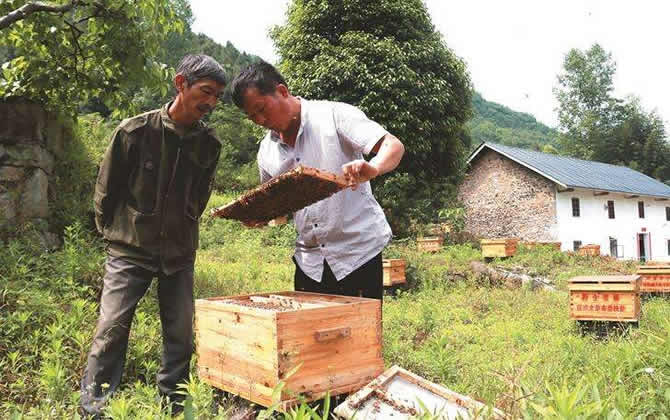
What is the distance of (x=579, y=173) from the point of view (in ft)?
87.5

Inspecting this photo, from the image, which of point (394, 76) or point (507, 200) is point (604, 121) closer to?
point (507, 200)

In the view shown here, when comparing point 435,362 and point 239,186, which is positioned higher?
point 239,186

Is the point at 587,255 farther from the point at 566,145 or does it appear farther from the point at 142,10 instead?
the point at 566,145

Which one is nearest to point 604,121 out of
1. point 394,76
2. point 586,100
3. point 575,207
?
point 586,100

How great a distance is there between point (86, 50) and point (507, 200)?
907 inches

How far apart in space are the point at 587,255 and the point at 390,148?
14.4m

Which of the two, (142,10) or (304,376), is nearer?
(304,376)

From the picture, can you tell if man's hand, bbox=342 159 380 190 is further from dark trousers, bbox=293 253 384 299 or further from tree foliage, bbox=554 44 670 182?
tree foliage, bbox=554 44 670 182

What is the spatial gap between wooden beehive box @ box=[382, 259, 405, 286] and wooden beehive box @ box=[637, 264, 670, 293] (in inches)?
174

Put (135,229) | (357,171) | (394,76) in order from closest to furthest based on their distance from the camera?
(357,171), (135,229), (394,76)

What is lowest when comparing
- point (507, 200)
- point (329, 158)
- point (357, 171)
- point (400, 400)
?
point (400, 400)

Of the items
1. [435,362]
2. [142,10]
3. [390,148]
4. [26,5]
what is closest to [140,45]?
[142,10]

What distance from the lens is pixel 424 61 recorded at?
17.1 metres

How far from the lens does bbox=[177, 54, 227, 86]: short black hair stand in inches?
121
